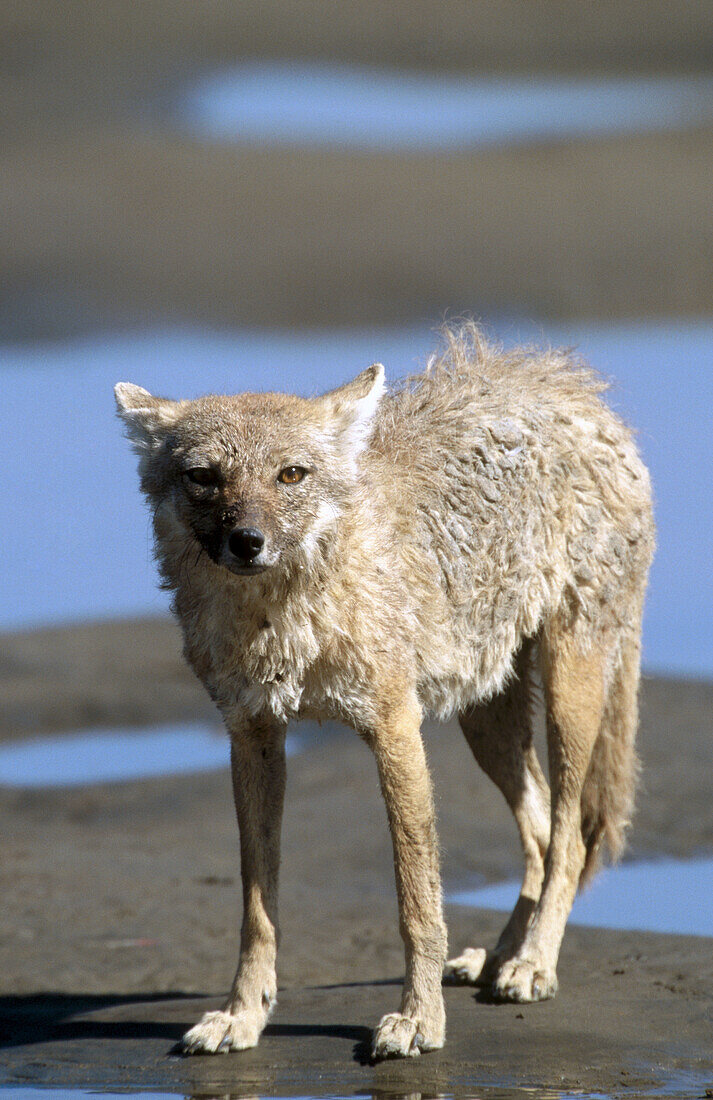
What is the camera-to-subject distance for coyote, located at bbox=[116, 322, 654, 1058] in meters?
5.54

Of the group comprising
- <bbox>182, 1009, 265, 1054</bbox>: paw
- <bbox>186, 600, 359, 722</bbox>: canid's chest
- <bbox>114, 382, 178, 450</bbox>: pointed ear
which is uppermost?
<bbox>114, 382, 178, 450</bbox>: pointed ear

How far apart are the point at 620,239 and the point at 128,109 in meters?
8.47

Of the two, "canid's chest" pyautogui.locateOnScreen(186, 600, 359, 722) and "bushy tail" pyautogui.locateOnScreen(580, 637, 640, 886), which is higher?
"canid's chest" pyautogui.locateOnScreen(186, 600, 359, 722)

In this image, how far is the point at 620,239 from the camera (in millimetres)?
22750

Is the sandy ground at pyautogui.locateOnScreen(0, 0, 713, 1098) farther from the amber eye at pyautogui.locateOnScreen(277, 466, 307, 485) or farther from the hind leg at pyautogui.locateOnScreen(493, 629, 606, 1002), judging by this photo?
the amber eye at pyautogui.locateOnScreen(277, 466, 307, 485)

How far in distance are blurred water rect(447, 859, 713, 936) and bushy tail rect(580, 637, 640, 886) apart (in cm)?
58

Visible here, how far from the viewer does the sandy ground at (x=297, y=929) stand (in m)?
5.79

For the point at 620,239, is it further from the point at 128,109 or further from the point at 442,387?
the point at 442,387

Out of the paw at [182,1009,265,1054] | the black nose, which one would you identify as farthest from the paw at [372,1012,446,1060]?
the black nose

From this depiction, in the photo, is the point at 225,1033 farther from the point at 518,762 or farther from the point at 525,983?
the point at 518,762

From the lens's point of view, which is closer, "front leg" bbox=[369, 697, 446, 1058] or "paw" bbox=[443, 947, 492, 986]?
"front leg" bbox=[369, 697, 446, 1058]

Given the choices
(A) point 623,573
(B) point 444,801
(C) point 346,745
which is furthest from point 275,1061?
(C) point 346,745

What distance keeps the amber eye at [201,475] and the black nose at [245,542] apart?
1.02 ft

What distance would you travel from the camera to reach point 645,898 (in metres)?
8.12
